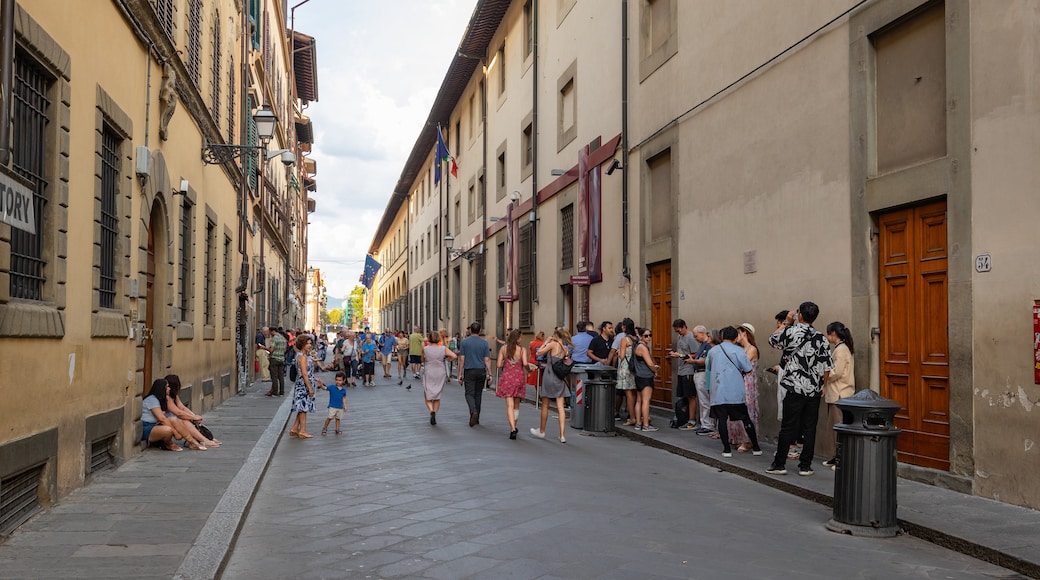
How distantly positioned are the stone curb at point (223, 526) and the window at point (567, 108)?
12.6 meters

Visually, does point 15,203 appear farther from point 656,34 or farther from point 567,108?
point 567,108

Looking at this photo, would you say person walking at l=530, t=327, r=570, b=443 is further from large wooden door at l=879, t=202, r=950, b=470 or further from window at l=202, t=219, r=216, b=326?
window at l=202, t=219, r=216, b=326

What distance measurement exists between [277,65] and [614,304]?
22.3 metres

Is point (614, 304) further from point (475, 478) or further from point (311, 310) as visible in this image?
point (311, 310)

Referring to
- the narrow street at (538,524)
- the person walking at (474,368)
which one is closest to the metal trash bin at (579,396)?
the person walking at (474,368)

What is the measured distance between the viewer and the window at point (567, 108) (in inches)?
821

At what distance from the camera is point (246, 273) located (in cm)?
2173

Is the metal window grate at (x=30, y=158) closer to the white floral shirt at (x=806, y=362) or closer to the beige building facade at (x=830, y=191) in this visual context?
the white floral shirt at (x=806, y=362)

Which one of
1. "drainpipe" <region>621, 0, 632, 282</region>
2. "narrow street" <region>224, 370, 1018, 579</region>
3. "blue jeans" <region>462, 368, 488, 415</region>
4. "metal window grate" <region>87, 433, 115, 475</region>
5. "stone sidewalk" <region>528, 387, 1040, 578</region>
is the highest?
"drainpipe" <region>621, 0, 632, 282</region>

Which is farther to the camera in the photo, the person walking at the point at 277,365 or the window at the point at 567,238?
the window at the point at 567,238

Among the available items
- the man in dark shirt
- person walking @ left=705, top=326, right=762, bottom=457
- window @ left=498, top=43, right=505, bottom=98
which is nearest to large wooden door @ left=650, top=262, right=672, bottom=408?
the man in dark shirt

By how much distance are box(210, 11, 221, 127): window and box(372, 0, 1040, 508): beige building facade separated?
24.0ft

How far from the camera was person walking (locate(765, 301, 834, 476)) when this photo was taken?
29.2 feet

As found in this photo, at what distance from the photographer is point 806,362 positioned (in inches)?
350
